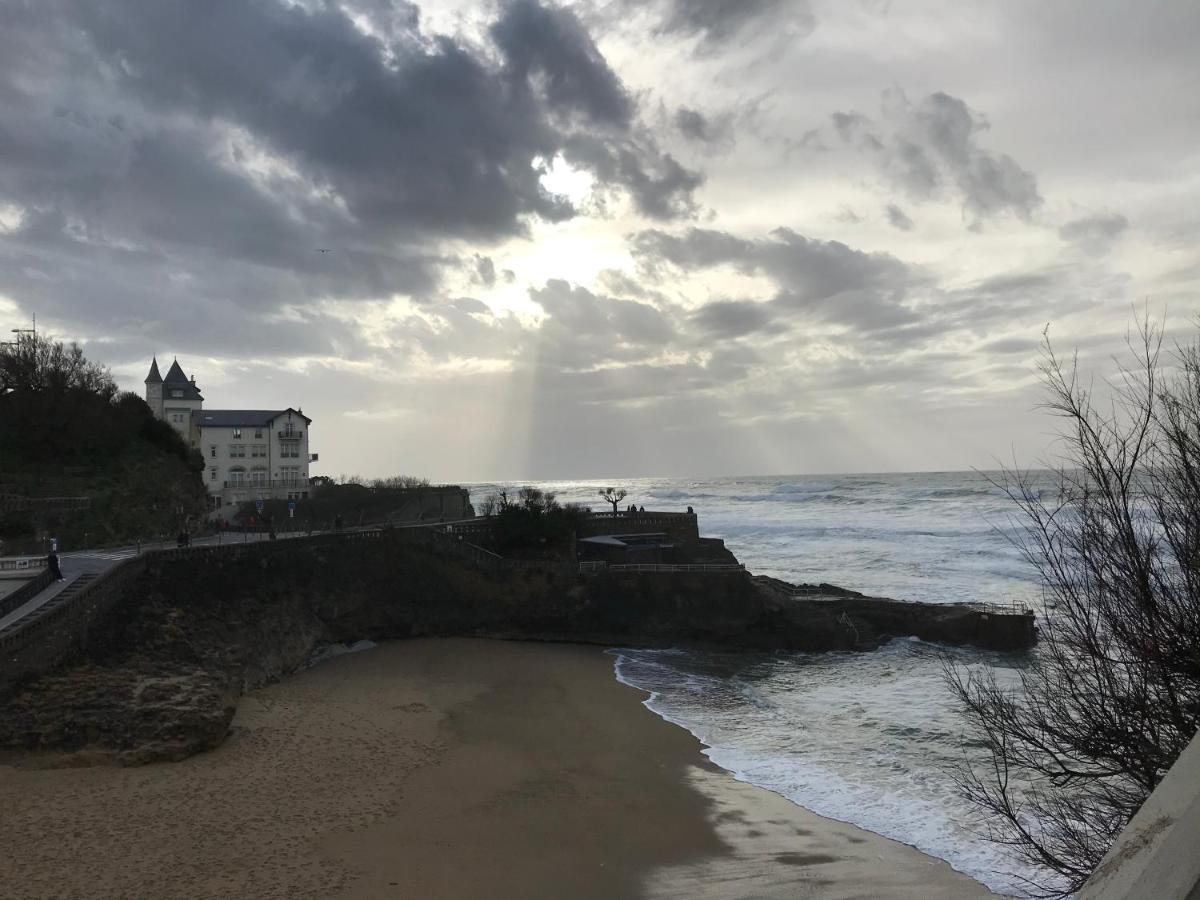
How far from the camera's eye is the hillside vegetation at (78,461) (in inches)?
1387

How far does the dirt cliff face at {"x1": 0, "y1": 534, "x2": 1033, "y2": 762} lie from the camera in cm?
2556

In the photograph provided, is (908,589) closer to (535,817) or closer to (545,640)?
(545,640)

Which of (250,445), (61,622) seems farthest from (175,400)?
(61,622)

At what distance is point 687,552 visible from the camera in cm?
4162

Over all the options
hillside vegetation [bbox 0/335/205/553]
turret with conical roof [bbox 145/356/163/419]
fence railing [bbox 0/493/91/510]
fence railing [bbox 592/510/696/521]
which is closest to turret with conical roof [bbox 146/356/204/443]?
turret with conical roof [bbox 145/356/163/419]

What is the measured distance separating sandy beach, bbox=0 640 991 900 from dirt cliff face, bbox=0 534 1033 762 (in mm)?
4851

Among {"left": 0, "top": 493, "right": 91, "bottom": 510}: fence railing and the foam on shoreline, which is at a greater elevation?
{"left": 0, "top": 493, "right": 91, "bottom": 510}: fence railing

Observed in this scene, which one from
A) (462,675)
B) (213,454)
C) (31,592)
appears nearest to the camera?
(31,592)

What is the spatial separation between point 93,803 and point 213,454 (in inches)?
2175

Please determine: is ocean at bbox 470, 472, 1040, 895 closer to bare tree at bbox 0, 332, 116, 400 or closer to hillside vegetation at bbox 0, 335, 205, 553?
hillside vegetation at bbox 0, 335, 205, 553

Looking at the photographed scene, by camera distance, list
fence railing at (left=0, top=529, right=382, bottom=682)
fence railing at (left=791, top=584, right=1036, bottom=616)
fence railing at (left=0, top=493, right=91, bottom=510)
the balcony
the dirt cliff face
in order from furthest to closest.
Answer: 1. the balcony
2. fence railing at (left=0, top=493, right=91, bottom=510)
3. fence railing at (left=791, top=584, right=1036, bottom=616)
4. the dirt cliff face
5. fence railing at (left=0, top=529, right=382, bottom=682)

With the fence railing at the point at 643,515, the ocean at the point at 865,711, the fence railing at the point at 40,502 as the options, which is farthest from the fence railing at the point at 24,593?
the fence railing at the point at 643,515

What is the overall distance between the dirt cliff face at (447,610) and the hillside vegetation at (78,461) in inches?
411

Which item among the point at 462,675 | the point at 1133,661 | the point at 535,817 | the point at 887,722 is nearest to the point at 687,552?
the point at 462,675
